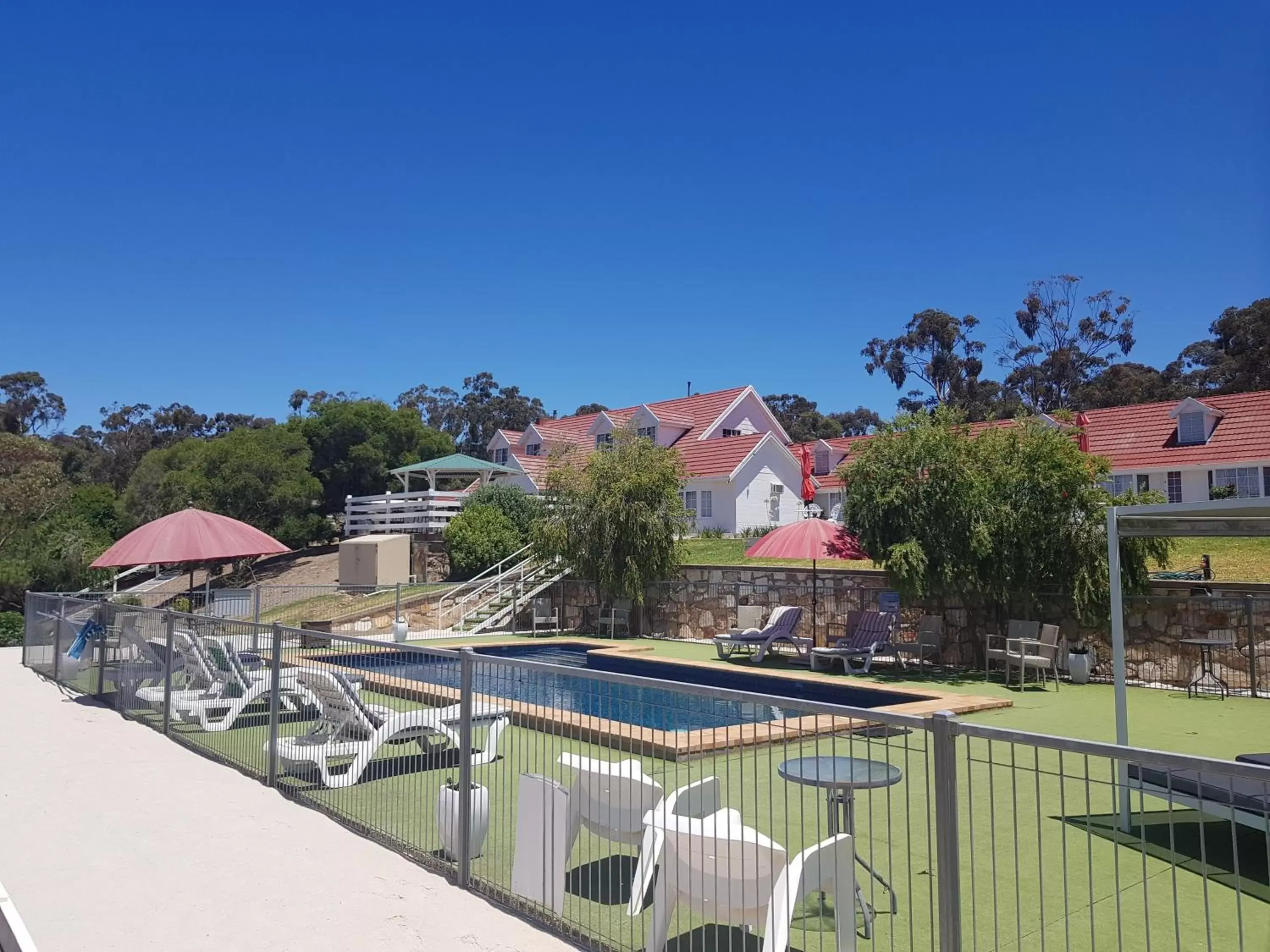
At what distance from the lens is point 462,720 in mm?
5441

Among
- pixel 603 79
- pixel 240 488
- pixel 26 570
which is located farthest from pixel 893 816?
pixel 240 488

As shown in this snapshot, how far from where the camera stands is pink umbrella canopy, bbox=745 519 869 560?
15.8 meters

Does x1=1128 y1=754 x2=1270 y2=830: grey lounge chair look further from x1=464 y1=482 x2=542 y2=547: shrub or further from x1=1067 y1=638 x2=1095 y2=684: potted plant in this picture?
x1=464 y1=482 x2=542 y2=547: shrub

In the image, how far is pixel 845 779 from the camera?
4.12 m

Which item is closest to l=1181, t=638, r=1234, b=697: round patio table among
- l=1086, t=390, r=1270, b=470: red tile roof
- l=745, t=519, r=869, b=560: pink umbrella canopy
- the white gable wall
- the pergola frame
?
l=745, t=519, r=869, b=560: pink umbrella canopy

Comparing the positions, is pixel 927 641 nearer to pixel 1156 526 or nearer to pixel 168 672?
pixel 1156 526

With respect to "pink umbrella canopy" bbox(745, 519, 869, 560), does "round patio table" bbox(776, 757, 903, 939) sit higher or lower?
lower

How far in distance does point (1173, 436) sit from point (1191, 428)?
807 mm

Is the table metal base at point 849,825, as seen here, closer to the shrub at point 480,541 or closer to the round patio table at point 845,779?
the round patio table at point 845,779

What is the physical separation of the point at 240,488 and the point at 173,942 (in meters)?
43.5

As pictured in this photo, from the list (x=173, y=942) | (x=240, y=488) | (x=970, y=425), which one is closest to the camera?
(x=173, y=942)

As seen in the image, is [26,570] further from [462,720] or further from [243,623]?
[462,720]

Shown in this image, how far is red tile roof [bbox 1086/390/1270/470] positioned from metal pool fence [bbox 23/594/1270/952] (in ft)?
97.6

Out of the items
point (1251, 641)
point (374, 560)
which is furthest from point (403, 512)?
point (1251, 641)
